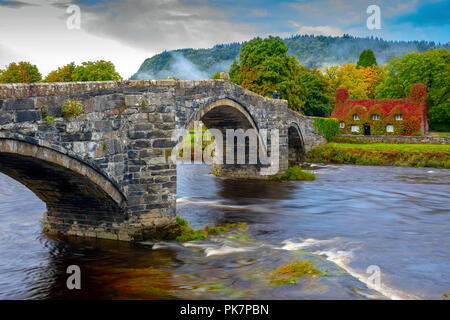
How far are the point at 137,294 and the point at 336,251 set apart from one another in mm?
6093

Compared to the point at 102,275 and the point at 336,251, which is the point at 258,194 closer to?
the point at 336,251

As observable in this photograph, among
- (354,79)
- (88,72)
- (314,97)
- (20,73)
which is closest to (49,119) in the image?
(88,72)

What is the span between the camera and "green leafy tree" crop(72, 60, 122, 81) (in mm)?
45875

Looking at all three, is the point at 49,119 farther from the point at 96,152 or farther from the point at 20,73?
the point at 20,73

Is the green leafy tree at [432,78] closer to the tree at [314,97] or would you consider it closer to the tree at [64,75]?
the tree at [314,97]

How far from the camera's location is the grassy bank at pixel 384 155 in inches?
1329

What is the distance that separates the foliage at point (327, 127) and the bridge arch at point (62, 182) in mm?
30928

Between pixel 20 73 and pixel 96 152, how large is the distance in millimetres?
40867

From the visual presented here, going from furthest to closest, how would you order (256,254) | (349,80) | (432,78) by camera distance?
(349,80) → (432,78) → (256,254)

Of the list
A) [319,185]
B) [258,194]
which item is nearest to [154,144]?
[258,194]

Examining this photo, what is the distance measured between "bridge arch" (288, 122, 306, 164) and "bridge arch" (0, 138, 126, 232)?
24.7 meters

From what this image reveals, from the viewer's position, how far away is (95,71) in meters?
45.9

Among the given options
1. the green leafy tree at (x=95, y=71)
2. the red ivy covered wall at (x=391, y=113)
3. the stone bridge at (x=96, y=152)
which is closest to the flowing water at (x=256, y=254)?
the stone bridge at (x=96, y=152)

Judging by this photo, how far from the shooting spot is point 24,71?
47.0 metres
